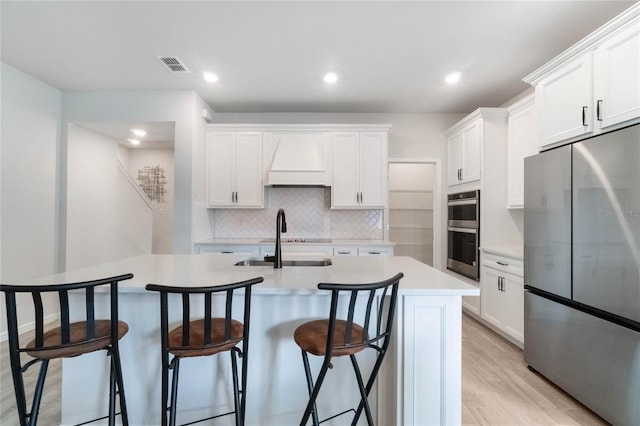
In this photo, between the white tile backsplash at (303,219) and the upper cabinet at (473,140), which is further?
the white tile backsplash at (303,219)

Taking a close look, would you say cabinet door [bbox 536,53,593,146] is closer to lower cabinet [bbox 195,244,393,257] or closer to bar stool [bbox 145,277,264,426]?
lower cabinet [bbox 195,244,393,257]

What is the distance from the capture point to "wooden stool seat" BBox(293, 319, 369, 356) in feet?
4.12

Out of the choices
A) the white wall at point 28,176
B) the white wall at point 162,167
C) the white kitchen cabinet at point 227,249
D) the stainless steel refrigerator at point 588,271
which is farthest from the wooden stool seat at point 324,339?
the white wall at point 162,167

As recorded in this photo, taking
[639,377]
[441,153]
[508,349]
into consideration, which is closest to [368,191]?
[441,153]

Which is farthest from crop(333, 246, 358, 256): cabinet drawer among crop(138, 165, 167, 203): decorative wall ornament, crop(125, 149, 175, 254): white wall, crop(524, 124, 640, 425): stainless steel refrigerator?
crop(138, 165, 167, 203): decorative wall ornament

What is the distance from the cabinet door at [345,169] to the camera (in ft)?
13.0

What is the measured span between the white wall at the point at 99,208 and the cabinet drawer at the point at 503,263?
485 cm

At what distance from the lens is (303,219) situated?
427 cm

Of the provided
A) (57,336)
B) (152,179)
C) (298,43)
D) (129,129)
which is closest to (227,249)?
(129,129)

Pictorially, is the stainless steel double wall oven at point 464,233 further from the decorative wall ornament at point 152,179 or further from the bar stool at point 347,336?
the decorative wall ornament at point 152,179

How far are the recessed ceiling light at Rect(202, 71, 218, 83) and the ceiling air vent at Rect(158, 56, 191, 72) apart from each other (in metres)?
0.18

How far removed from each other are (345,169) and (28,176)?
3.55 m

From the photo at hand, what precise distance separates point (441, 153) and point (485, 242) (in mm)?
1525

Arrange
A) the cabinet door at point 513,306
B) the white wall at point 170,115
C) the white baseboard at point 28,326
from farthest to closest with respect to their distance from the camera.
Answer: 1. the white wall at point 170,115
2. the white baseboard at point 28,326
3. the cabinet door at point 513,306
